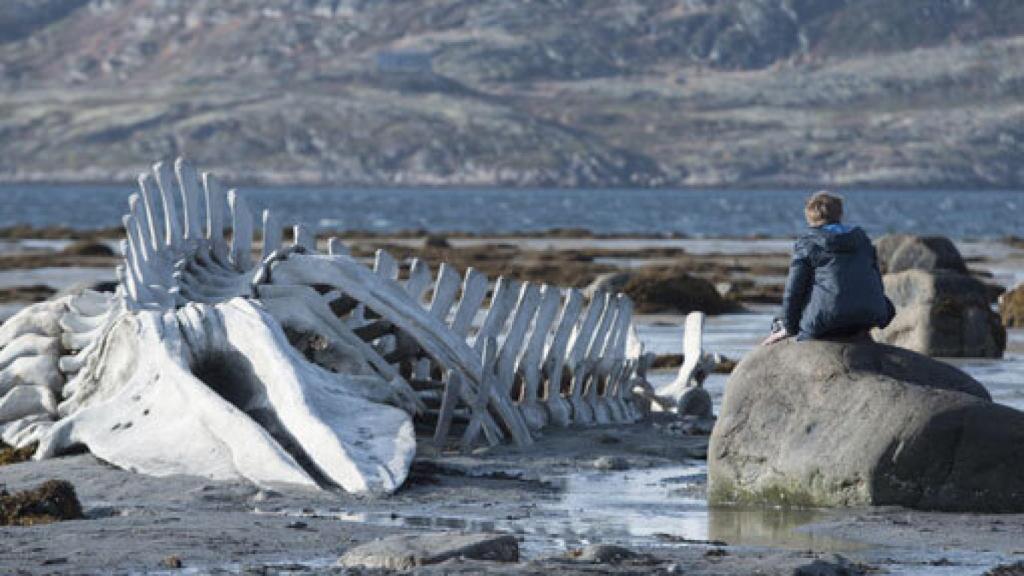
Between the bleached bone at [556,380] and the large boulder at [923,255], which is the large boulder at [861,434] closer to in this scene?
the bleached bone at [556,380]

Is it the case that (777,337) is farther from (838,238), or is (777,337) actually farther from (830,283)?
(838,238)

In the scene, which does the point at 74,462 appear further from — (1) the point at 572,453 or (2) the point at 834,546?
(2) the point at 834,546

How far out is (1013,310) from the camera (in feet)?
97.0

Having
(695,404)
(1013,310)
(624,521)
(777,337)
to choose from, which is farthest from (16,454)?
(1013,310)

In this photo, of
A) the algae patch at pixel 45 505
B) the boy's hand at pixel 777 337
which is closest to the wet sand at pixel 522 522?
the algae patch at pixel 45 505

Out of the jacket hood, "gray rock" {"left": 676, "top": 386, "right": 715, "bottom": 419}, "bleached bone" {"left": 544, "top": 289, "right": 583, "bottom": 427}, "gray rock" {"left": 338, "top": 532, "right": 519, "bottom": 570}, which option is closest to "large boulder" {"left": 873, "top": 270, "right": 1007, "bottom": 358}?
"gray rock" {"left": 676, "top": 386, "right": 715, "bottom": 419}

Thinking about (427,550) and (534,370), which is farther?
(534,370)

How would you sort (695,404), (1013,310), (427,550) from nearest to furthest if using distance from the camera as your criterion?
(427,550) → (695,404) → (1013,310)

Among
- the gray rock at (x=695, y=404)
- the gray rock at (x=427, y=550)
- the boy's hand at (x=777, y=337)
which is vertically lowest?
the gray rock at (x=427, y=550)

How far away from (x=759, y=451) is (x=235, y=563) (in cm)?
341

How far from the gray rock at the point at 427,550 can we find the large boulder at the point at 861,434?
2600 millimetres

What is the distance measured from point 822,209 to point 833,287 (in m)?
0.42

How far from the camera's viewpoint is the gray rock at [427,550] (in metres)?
8.67

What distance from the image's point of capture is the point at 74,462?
1213 centimetres
